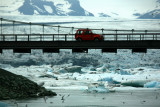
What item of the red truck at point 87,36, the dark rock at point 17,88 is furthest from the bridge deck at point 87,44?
the dark rock at point 17,88

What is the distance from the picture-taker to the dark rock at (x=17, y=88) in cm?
2483

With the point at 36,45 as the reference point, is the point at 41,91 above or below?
below

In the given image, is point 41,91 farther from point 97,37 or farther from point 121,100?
point 97,37

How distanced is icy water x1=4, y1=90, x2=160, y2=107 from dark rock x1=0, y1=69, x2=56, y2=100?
1.28m

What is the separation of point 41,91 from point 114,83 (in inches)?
436

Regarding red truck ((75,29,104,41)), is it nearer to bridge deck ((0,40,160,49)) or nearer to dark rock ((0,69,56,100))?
bridge deck ((0,40,160,49))

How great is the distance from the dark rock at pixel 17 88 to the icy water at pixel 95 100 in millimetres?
1282

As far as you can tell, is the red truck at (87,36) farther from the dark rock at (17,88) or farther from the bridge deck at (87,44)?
the dark rock at (17,88)

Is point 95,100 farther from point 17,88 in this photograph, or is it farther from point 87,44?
point 87,44

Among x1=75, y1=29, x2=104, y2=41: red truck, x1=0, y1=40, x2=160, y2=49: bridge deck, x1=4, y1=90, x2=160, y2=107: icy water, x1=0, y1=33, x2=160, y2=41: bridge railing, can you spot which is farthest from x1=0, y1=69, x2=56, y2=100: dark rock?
x1=75, y1=29, x2=104, y2=41: red truck

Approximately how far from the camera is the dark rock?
2483cm

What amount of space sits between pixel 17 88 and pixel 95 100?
5.40 meters

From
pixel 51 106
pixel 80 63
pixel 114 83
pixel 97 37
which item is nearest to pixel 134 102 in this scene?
pixel 51 106

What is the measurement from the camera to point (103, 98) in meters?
25.0
